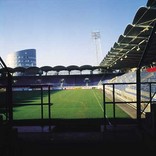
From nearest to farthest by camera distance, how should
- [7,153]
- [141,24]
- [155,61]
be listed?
[7,153], [141,24], [155,61]

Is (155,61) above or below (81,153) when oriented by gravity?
above

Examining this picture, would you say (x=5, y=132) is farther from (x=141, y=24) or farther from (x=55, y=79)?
(x=55, y=79)

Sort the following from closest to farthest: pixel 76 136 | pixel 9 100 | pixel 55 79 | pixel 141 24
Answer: pixel 9 100, pixel 76 136, pixel 141 24, pixel 55 79

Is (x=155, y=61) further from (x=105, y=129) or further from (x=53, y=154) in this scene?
(x=53, y=154)

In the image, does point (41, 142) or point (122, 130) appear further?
point (122, 130)

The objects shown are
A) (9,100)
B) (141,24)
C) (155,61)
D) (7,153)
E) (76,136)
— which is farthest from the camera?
(155,61)

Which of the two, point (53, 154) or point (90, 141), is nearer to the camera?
point (53, 154)

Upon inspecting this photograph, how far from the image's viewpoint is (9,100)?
19.4 ft

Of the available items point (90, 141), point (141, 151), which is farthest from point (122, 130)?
point (141, 151)

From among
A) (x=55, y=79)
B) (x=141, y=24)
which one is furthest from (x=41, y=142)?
(x=55, y=79)

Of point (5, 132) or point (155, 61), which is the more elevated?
point (155, 61)

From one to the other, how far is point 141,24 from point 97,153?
9238mm

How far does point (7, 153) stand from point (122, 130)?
3.19m

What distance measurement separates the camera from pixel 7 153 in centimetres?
491
